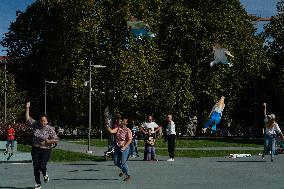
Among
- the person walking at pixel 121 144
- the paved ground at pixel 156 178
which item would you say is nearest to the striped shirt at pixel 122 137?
the person walking at pixel 121 144

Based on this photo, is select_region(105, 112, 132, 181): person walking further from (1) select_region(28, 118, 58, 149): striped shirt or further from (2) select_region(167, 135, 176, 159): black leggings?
(2) select_region(167, 135, 176, 159): black leggings

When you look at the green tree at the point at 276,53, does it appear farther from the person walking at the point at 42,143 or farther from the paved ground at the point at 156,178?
the person walking at the point at 42,143

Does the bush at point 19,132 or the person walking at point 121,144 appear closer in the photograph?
the person walking at point 121,144

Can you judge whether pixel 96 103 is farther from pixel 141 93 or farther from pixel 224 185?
pixel 224 185

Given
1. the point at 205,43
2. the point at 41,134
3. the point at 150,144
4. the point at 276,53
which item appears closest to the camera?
the point at 41,134

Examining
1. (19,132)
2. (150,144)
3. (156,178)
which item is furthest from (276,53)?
(156,178)

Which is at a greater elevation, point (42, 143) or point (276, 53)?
point (276, 53)

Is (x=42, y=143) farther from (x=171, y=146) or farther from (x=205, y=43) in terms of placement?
(x=205, y=43)

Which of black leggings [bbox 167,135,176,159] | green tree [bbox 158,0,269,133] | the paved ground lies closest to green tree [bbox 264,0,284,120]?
green tree [bbox 158,0,269,133]

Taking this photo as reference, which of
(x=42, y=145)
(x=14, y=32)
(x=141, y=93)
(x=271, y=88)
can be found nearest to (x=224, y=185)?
(x=42, y=145)

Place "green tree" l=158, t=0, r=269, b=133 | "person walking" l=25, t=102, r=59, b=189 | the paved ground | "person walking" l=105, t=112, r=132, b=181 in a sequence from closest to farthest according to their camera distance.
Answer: the paved ground
"person walking" l=25, t=102, r=59, b=189
"person walking" l=105, t=112, r=132, b=181
"green tree" l=158, t=0, r=269, b=133

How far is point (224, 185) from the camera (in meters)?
13.4

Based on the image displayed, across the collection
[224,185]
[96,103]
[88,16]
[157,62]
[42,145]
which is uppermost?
[88,16]

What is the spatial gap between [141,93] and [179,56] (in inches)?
248
